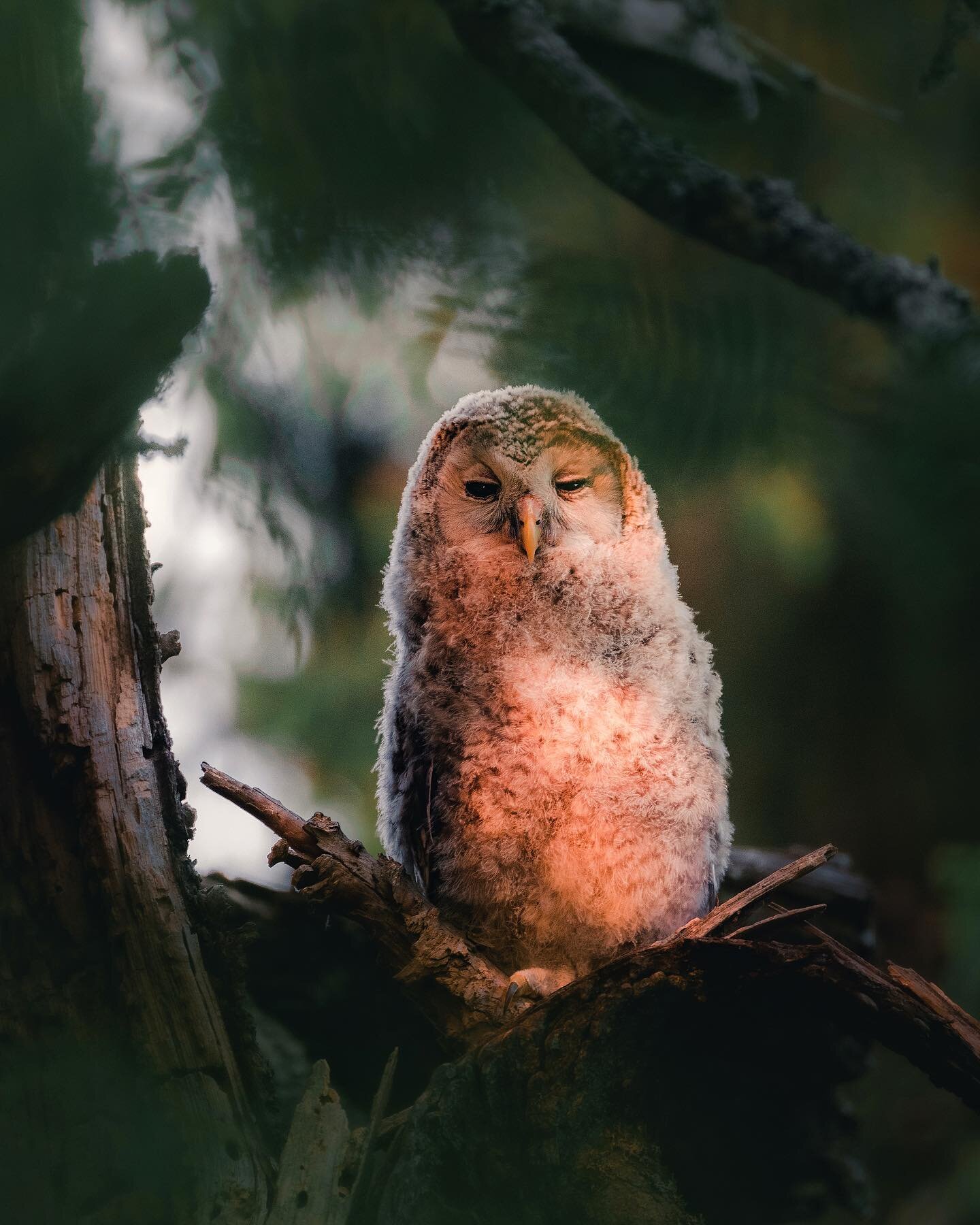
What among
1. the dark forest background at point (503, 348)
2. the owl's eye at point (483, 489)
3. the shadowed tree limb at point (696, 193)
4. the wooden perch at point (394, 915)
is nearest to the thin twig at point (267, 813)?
the wooden perch at point (394, 915)

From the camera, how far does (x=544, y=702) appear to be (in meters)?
0.95

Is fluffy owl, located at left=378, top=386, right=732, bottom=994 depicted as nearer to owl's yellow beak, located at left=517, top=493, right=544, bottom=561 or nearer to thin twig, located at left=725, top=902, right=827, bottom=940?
owl's yellow beak, located at left=517, top=493, right=544, bottom=561

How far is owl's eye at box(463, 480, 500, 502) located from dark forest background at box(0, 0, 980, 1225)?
9 cm

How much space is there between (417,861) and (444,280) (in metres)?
0.70

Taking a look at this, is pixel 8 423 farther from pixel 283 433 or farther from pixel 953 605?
pixel 953 605

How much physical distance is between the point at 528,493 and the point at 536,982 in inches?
21.4

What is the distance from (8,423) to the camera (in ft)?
2.55

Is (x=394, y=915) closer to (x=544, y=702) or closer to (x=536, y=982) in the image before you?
(x=536, y=982)

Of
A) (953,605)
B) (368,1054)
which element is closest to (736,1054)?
(368,1054)

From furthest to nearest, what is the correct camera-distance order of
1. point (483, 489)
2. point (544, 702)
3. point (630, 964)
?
point (483, 489)
point (544, 702)
point (630, 964)

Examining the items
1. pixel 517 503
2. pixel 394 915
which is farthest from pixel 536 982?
pixel 517 503

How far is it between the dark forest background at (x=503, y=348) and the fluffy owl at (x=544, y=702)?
0.07 metres

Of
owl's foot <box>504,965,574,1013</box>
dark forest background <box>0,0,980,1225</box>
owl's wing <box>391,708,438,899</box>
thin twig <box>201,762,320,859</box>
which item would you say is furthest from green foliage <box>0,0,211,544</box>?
owl's foot <box>504,965,574,1013</box>

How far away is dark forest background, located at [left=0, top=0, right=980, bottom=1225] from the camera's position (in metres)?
0.83
